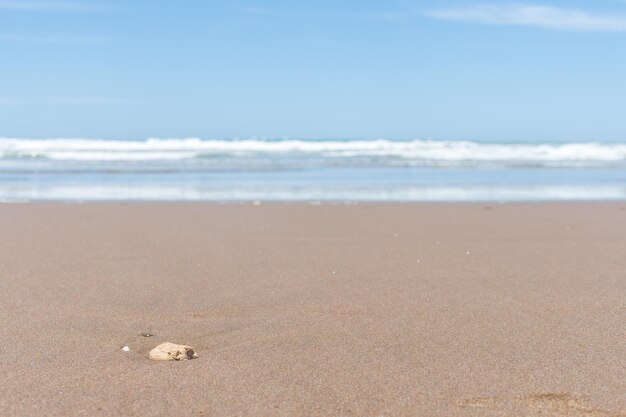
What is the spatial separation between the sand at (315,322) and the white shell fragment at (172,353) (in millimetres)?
48

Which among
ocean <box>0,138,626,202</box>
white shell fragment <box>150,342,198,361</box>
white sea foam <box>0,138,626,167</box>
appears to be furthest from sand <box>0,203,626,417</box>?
white sea foam <box>0,138,626,167</box>

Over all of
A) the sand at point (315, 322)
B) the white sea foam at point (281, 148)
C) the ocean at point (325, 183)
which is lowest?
the sand at point (315, 322)

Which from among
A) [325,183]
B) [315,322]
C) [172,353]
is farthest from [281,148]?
[172,353]

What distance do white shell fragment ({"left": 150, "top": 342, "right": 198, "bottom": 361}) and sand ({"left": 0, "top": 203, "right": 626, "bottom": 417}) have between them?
0.16 ft

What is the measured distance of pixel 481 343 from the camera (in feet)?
11.5

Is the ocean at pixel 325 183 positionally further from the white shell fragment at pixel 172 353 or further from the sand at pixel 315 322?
the white shell fragment at pixel 172 353

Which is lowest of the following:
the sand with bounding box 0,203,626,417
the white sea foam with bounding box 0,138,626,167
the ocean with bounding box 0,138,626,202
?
the sand with bounding box 0,203,626,417

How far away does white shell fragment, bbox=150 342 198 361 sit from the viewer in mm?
3225

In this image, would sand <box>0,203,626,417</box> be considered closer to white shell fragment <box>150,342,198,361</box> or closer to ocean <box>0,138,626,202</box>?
white shell fragment <box>150,342,198,361</box>

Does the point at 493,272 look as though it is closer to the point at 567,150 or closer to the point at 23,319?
the point at 23,319

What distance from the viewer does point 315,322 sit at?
3861 millimetres

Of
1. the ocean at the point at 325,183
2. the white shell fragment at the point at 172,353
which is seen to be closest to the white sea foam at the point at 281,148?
the ocean at the point at 325,183

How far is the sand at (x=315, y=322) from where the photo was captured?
283 cm

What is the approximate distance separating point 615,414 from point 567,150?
3284 cm
